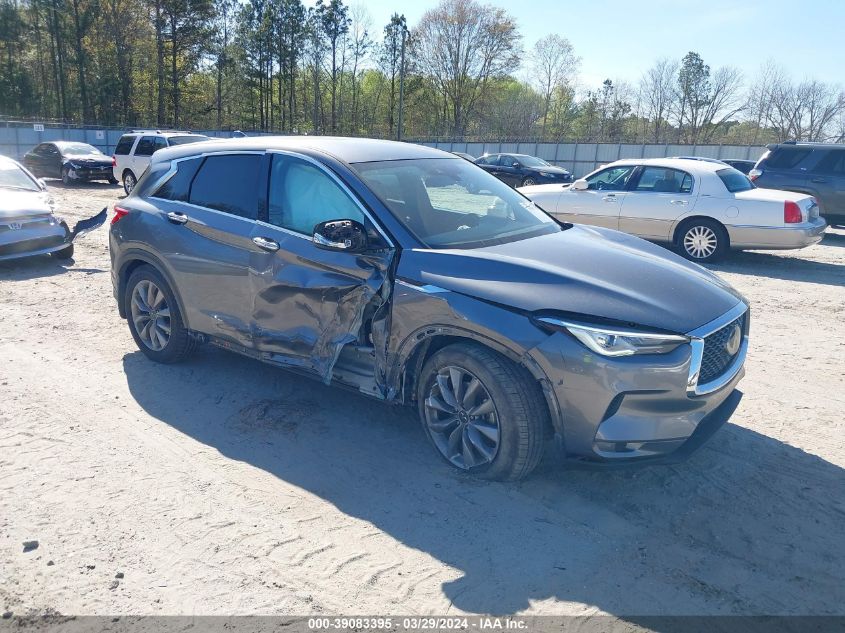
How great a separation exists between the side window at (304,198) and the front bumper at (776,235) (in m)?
8.25

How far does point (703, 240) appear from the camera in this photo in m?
10.9

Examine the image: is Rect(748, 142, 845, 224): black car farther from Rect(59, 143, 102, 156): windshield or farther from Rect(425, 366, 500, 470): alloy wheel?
Rect(59, 143, 102, 156): windshield

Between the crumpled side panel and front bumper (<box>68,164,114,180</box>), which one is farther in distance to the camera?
front bumper (<box>68,164,114,180</box>)

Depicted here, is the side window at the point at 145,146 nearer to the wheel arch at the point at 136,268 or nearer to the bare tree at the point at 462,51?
the wheel arch at the point at 136,268

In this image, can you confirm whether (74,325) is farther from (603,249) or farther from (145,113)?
(145,113)

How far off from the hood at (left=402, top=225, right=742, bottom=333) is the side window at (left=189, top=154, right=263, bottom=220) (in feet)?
4.98

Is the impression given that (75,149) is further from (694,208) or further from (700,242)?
(700,242)

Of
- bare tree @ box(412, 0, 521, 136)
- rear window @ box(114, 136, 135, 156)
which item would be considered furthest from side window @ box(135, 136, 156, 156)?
bare tree @ box(412, 0, 521, 136)

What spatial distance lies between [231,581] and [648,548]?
78.4 inches

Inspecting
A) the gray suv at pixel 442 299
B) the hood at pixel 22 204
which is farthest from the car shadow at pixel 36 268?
the gray suv at pixel 442 299

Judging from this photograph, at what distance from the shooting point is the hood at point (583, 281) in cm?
350

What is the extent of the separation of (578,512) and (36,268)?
902cm

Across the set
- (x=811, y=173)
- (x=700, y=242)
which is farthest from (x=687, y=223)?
(x=811, y=173)

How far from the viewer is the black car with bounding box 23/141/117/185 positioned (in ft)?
75.8
